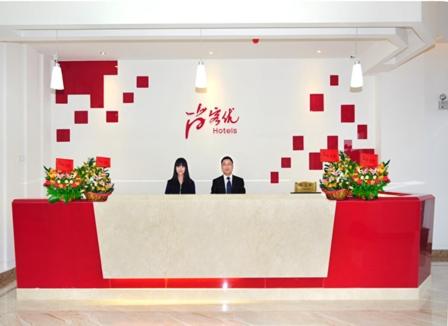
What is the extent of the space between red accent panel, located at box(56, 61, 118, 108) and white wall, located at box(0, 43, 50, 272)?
0.41 m

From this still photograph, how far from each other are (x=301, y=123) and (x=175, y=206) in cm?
276

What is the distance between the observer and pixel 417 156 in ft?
20.3

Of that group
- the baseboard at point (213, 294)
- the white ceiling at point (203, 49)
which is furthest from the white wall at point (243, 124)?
the baseboard at point (213, 294)

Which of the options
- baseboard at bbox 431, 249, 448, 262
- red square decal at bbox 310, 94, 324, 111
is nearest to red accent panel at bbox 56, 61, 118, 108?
red square decal at bbox 310, 94, 324, 111

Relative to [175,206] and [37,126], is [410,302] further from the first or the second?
[37,126]

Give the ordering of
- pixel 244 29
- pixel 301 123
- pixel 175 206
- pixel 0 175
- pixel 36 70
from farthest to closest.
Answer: pixel 301 123, pixel 36 70, pixel 0 175, pixel 244 29, pixel 175 206

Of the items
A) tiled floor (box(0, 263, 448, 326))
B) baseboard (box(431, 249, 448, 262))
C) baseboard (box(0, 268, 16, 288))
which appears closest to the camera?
tiled floor (box(0, 263, 448, 326))

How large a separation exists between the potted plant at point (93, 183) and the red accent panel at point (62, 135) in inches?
92.1

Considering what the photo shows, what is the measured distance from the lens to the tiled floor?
3.73m

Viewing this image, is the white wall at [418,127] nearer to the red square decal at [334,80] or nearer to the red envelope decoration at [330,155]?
the red square decal at [334,80]

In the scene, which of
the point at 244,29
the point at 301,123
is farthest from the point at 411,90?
the point at 244,29

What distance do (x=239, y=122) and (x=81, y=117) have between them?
82.8 inches

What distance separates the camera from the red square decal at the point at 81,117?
20.8 feet

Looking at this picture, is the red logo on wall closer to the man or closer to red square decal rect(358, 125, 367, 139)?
the man
